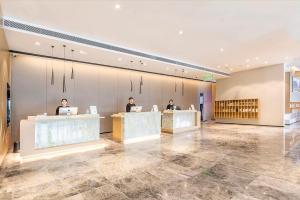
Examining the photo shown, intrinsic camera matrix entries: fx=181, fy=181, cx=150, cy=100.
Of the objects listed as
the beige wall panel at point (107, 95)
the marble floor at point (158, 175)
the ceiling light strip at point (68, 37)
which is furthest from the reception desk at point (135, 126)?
the ceiling light strip at point (68, 37)

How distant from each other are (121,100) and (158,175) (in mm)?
6369

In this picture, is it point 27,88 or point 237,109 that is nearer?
point 27,88

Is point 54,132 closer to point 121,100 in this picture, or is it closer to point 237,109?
point 121,100

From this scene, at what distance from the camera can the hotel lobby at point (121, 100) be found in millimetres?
3137

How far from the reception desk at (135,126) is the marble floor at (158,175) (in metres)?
1.46

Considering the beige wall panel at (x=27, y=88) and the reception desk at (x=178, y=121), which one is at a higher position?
the beige wall panel at (x=27, y=88)

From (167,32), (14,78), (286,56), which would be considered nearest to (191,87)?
(286,56)

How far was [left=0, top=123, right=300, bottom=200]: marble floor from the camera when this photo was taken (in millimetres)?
2770

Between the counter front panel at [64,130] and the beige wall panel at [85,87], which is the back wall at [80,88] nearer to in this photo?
the beige wall panel at [85,87]

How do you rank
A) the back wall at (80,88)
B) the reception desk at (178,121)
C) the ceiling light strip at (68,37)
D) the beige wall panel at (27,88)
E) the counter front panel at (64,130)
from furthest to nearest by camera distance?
the reception desk at (178,121)
the back wall at (80,88)
the beige wall panel at (27,88)
the counter front panel at (64,130)
the ceiling light strip at (68,37)

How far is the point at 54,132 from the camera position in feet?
Result: 16.7

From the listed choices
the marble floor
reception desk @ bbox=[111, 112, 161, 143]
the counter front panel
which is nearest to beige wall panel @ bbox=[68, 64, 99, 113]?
reception desk @ bbox=[111, 112, 161, 143]

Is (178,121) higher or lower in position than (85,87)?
lower

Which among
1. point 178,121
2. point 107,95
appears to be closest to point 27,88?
point 107,95
